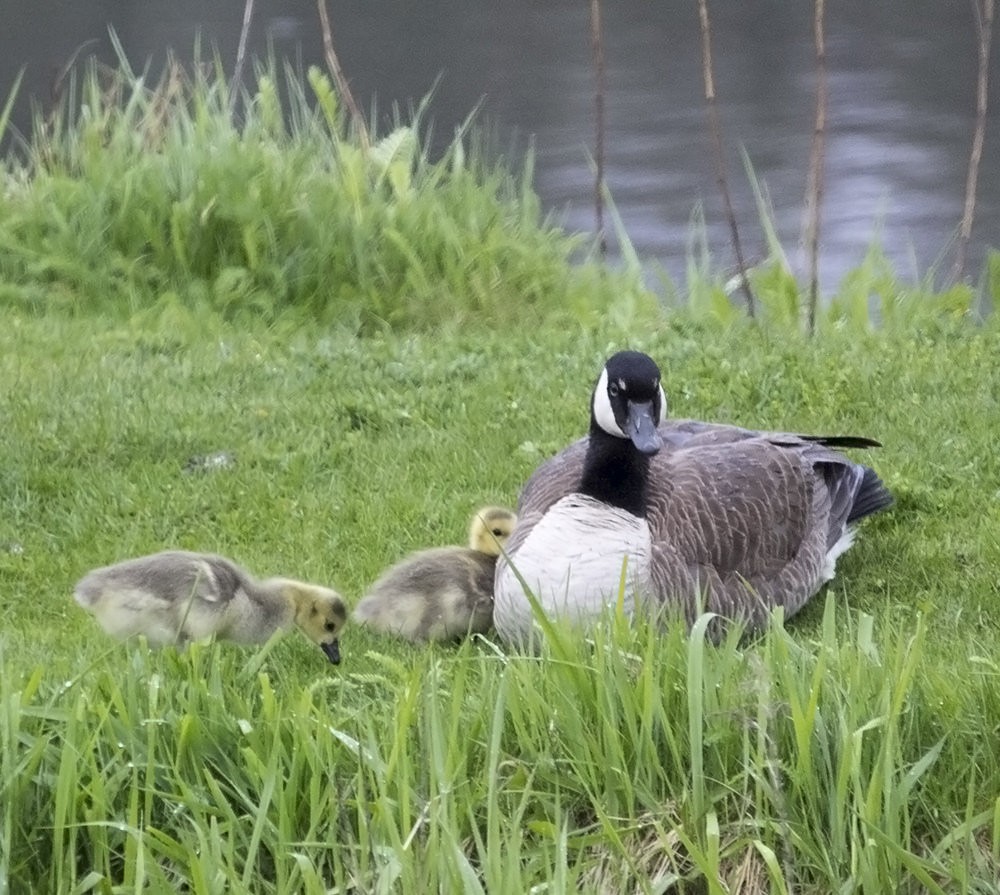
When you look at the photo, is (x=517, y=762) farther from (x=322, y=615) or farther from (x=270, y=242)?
(x=270, y=242)

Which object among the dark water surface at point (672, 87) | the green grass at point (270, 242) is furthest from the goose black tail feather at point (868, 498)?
the dark water surface at point (672, 87)

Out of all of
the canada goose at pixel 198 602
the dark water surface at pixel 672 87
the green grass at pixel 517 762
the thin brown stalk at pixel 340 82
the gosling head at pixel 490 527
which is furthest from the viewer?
the dark water surface at pixel 672 87

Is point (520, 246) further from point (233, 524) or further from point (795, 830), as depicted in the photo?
point (795, 830)

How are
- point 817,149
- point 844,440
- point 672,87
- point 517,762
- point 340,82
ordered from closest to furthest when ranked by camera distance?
point 517,762, point 844,440, point 817,149, point 340,82, point 672,87

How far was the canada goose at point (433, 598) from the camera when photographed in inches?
181

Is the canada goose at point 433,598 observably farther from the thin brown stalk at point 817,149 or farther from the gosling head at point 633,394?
the thin brown stalk at point 817,149

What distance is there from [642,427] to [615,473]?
0.21 meters

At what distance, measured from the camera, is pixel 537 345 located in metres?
7.64

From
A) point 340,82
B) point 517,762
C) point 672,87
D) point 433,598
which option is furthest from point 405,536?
point 672,87

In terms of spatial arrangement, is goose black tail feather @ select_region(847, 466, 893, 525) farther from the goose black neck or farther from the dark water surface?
the dark water surface

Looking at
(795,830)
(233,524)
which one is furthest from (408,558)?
(795,830)

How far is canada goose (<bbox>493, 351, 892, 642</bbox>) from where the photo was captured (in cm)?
443

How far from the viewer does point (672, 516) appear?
4.75 meters

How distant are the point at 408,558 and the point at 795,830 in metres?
1.93
